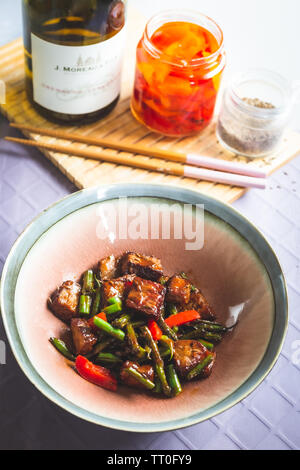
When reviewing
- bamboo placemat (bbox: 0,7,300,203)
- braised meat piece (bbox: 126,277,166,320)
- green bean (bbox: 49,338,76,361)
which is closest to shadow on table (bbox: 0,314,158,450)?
green bean (bbox: 49,338,76,361)

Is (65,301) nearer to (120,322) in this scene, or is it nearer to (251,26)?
(120,322)

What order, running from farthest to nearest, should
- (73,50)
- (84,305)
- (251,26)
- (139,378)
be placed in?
(251,26), (73,50), (84,305), (139,378)

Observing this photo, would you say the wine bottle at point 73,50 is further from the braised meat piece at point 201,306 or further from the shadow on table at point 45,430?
the shadow on table at point 45,430

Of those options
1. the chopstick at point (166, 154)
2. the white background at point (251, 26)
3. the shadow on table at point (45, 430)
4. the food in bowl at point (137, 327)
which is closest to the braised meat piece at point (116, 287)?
the food in bowl at point (137, 327)

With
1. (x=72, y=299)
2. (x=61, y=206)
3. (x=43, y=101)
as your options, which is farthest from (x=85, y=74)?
(x=72, y=299)

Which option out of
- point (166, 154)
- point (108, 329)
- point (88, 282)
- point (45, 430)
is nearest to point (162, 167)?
point (166, 154)
